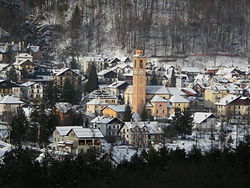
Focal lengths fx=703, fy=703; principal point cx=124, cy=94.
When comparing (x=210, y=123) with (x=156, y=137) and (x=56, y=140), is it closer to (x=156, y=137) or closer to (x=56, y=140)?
(x=156, y=137)

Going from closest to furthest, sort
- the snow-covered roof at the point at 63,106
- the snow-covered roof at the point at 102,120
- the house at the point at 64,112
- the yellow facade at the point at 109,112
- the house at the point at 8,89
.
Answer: the snow-covered roof at the point at 102,120 → the house at the point at 64,112 → the snow-covered roof at the point at 63,106 → the yellow facade at the point at 109,112 → the house at the point at 8,89

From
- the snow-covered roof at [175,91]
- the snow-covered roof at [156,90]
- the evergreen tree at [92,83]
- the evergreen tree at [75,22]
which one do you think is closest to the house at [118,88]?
the evergreen tree at [92,83]

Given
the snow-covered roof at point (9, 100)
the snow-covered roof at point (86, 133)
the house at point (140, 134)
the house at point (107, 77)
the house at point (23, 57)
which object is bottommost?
the house at point (140, 134)

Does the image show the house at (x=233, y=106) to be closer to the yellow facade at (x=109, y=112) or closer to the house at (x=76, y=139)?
the yellow facade at (x=109, y=112)

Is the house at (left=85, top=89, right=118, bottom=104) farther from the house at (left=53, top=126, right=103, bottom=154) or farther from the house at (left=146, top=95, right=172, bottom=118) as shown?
the house at (left=53, top=126, right=103, bottom=154)

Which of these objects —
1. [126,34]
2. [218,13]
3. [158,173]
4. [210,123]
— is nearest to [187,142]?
[210,123]

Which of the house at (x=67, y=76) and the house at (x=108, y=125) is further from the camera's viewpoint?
the house at (x=67, y=76)
